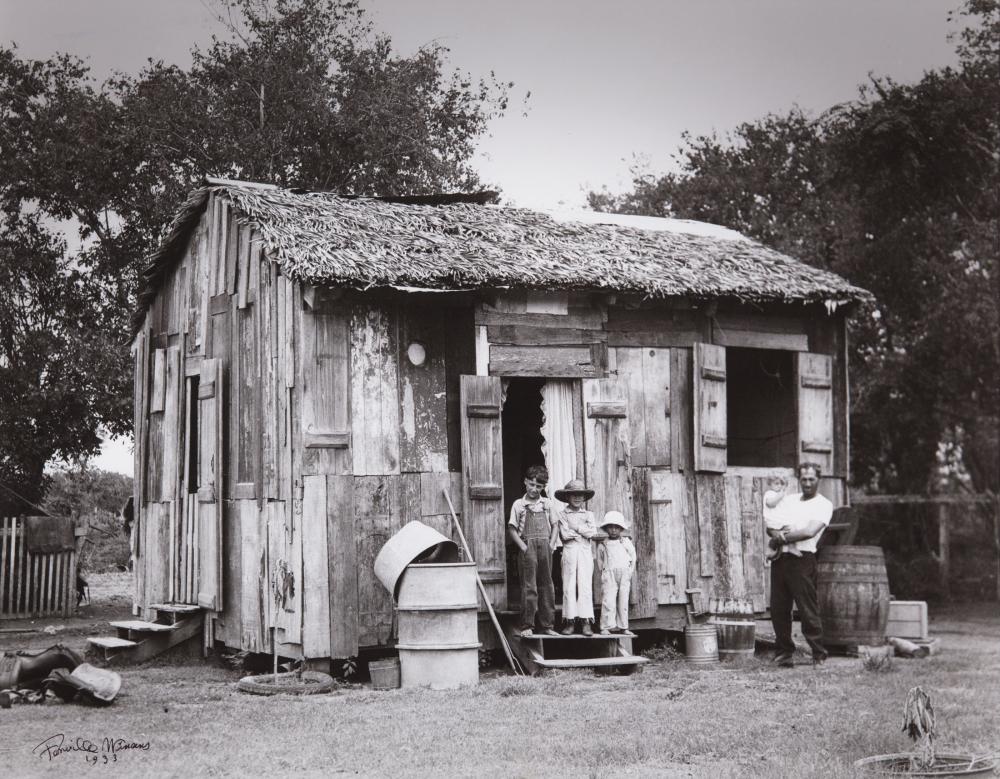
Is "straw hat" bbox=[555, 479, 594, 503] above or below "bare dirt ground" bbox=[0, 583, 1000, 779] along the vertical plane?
above

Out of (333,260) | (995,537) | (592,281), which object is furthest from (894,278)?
(333,260)

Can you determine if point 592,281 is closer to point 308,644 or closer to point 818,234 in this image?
point 308,644

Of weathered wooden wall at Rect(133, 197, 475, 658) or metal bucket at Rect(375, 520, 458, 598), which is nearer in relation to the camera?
metal bucket at Rect(375, 520, 458, 598)

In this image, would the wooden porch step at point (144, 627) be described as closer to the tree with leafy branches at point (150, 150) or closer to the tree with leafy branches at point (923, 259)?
the tree with leafy branches at point (150, 150)

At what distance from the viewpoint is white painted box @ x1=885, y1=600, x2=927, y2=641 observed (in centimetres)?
1377

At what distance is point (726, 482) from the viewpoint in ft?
45.6

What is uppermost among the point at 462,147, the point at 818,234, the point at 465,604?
the point at 462,147

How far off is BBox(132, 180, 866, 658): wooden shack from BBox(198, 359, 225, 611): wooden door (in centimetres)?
4

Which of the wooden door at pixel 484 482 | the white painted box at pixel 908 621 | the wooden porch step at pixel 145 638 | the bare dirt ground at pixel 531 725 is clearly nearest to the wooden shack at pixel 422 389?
the wooden door at pixel 484 482

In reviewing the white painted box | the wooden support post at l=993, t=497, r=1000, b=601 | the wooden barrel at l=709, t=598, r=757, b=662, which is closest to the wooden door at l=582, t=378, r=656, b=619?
the wooden barrel at l=709, t=598, r=757, b=662

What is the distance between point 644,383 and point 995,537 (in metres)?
9.32

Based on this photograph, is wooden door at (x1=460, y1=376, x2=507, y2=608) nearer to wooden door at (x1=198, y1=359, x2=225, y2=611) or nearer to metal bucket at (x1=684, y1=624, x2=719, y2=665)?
metal bucket at (x1=684, y1=624, x2=719, y2=665)

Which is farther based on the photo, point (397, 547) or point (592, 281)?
point (592, 281)

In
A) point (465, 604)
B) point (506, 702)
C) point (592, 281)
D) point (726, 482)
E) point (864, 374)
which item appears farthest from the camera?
point (864, 374)
